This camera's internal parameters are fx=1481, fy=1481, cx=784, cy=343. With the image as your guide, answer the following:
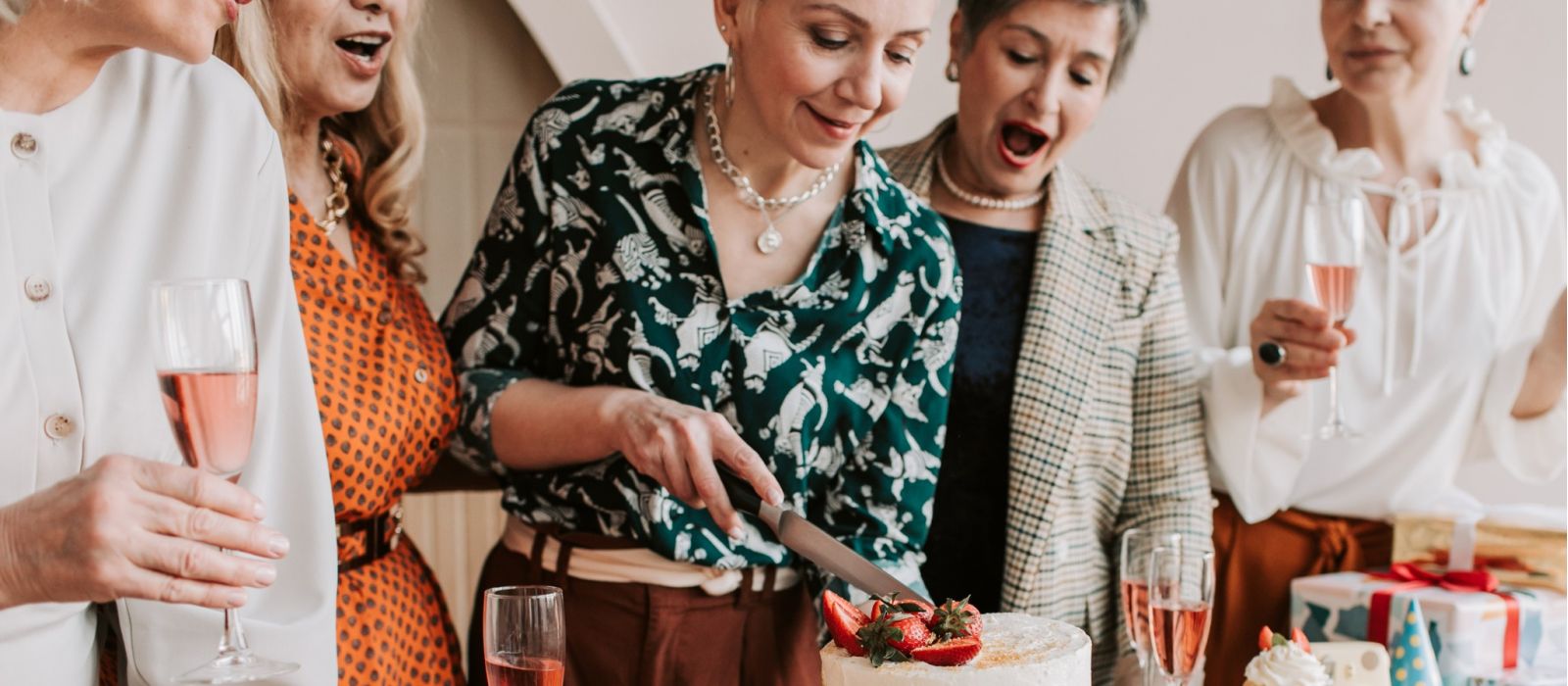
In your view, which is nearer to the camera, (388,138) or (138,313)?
(138,313)

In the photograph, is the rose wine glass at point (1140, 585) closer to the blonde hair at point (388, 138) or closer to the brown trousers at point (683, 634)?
the brown trousers at point (683, 634)

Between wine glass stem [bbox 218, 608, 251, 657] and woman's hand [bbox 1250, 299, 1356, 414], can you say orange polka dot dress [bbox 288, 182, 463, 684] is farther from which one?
woman's hand [bbox 1250, 299, 1356, 414]

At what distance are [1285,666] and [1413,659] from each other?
0.96 ft

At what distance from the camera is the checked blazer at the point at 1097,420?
222 centimetres

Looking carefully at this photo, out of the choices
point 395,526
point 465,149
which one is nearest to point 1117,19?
point 395,526

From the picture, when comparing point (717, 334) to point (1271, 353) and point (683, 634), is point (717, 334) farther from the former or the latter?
point (1271, 353)

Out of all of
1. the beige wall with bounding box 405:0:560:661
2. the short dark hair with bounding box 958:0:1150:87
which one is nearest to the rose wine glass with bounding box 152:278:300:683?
the short dark hair with bounding box 958:0:1150:87

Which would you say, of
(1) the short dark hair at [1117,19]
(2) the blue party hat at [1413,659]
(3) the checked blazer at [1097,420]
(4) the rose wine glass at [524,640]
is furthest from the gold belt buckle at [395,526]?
(2) the blue party hat at [1413,659]

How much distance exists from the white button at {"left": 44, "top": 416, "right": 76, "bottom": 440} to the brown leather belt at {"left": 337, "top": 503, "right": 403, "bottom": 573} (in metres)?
0.47

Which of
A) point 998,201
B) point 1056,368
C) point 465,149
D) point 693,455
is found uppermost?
point 465,149

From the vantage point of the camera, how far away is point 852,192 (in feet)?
6.48

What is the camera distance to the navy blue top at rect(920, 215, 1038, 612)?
2.28 meters

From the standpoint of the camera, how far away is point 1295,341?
2.19 metres

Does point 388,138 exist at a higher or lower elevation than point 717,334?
higher
